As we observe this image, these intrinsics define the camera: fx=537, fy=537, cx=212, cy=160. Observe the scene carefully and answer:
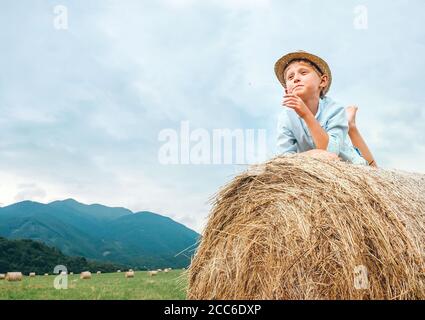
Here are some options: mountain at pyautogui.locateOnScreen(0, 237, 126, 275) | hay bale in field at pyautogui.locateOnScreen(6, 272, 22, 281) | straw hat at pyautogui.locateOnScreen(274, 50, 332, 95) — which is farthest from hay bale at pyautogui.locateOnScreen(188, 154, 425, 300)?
mountain at pyautogui.locateOnScreen(0, 237, 126, 275)

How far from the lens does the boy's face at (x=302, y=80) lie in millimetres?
3967

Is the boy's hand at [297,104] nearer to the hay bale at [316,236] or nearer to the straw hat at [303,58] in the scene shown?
the hay bale at [316,236]

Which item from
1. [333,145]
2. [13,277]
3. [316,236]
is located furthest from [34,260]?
[316,236]

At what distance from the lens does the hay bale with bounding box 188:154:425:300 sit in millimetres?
3080

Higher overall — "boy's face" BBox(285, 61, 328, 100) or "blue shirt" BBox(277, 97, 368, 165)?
"boy's face" BBox(285, 61, 328, 100)

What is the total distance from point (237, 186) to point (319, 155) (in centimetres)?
65

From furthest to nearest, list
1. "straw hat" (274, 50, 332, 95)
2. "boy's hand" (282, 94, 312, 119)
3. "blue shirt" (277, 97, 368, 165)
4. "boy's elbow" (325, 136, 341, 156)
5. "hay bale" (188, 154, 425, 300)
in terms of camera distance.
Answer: "straw hat" (274, 50, 332, 95)
"blue shirt" (277, 97, 368, 165)
"boy's elbow" (325, 136, 341, 156)
"boy's hand" (282, 94, 312, 119)
"hay bale" (188, 154, 425, 300)

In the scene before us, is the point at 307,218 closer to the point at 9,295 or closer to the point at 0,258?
the point at 9,295

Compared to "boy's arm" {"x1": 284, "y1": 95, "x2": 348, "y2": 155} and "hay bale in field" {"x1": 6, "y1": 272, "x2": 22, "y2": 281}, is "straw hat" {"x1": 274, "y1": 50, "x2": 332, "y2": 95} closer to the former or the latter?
"boy's arm" {"x1": 284, "y1": 95, "x2": 348, "y2": 155}

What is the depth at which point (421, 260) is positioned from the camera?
3068mm

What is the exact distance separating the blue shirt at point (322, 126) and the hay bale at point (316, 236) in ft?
1.33

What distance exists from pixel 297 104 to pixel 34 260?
15.7 metres

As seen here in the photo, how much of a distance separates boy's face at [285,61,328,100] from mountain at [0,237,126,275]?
13.3m
